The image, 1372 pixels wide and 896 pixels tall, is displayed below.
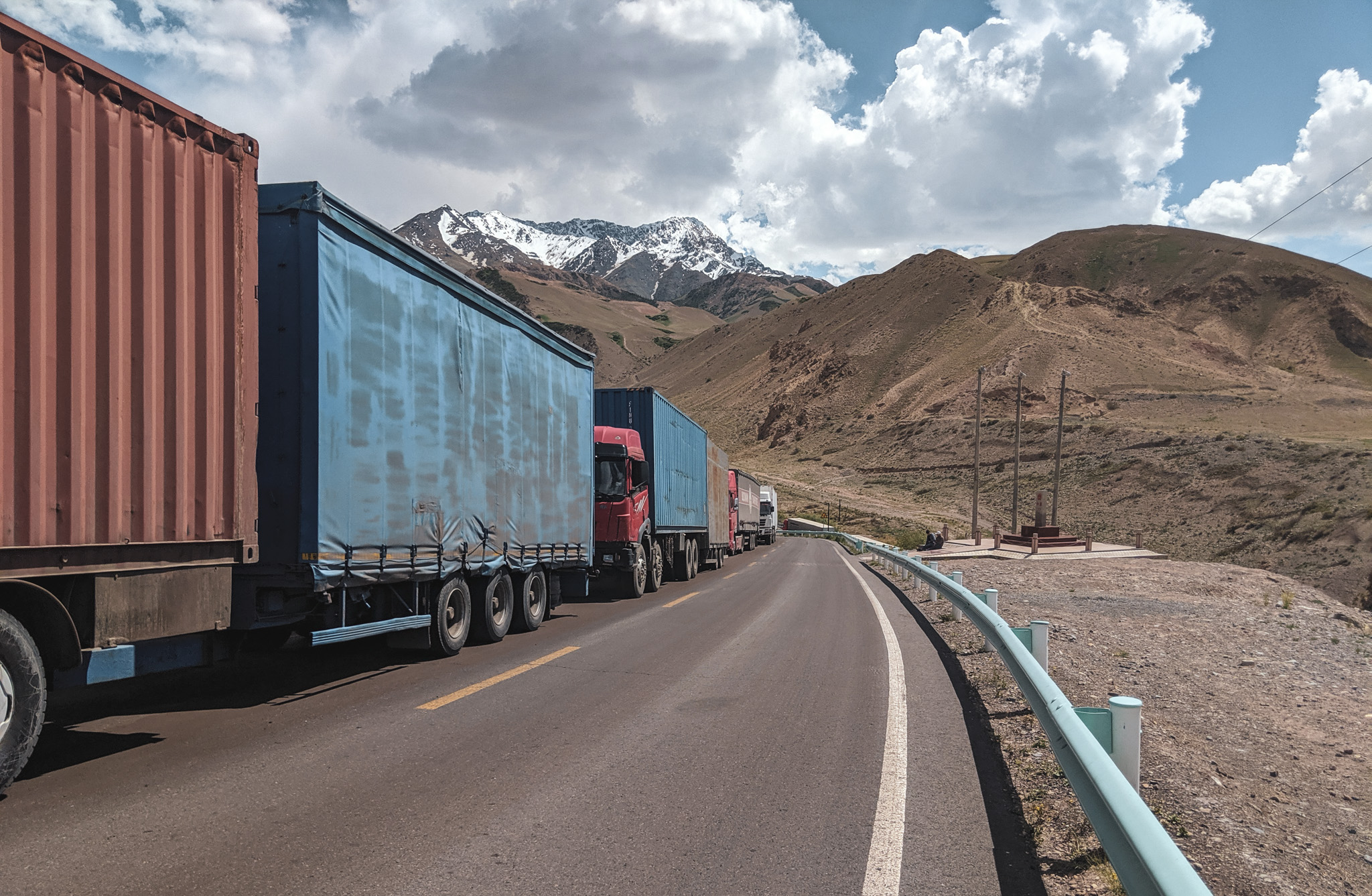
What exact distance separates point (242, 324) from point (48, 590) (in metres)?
2.14

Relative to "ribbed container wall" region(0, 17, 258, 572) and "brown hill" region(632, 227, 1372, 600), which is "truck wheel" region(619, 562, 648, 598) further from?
"brown hill" region(632, 227, 1372, 600)

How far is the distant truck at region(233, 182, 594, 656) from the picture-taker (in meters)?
6.75

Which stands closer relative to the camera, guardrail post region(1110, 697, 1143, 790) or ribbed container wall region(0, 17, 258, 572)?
guardrail post region(1110, 697, 1143, 790)

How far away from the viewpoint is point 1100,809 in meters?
3.54

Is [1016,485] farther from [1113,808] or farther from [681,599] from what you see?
[1113,808]

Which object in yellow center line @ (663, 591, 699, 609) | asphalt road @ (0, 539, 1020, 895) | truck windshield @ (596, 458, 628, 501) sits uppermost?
truck windshield @ (596, 458, 628, 501)

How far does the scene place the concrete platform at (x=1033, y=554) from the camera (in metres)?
31.0

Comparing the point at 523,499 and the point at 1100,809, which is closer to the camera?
the point at 1100,809

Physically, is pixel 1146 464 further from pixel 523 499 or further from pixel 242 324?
pixel 242 324

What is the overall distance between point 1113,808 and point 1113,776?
0.87ft

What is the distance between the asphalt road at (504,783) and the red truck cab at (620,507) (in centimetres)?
742

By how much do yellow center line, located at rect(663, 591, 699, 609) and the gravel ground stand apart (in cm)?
436

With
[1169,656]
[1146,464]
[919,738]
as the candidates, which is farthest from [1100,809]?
[1146,464]

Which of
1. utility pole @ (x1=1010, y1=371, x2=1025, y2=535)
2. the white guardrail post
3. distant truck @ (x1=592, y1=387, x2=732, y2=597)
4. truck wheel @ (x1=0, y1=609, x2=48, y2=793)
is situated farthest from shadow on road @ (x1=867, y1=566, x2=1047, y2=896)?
utility pole @ (x1=1010, y1=371, x2=1025, y2=535)
